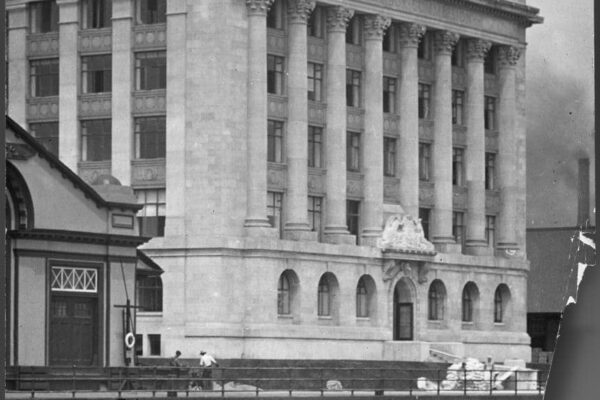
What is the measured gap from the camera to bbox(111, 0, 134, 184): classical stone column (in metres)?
77.6

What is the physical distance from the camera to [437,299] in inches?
3440

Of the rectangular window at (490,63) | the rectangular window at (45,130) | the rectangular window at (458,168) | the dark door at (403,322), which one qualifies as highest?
the rectangular window at (490,63)

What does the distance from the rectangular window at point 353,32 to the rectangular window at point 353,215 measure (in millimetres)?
7743

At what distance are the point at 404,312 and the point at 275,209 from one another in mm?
9595

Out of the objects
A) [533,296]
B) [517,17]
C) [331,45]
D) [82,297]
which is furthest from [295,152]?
[82,297]

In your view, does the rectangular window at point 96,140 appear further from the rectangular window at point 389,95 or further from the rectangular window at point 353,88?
the rectangular window at point 389,95

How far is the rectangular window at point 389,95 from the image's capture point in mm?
85312

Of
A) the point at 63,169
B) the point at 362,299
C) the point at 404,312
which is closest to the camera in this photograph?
the point at 63,169

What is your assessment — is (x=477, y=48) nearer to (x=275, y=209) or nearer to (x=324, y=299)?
(x=275, y=209)

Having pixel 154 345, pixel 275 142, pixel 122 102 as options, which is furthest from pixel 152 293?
pixel 275 142

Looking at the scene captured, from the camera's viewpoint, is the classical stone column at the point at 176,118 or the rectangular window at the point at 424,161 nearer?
the classical stone column at the point at 176,118

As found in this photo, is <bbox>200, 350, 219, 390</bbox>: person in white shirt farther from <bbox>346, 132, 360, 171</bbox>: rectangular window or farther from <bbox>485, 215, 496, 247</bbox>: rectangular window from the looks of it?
<bbox>485, 215, 496, 247</bbox>: rectangular window

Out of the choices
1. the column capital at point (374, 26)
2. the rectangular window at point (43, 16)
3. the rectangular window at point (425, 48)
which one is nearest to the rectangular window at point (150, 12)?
the rectangular window at point (43, 16)

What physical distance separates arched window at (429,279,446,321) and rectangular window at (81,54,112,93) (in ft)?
64.6
